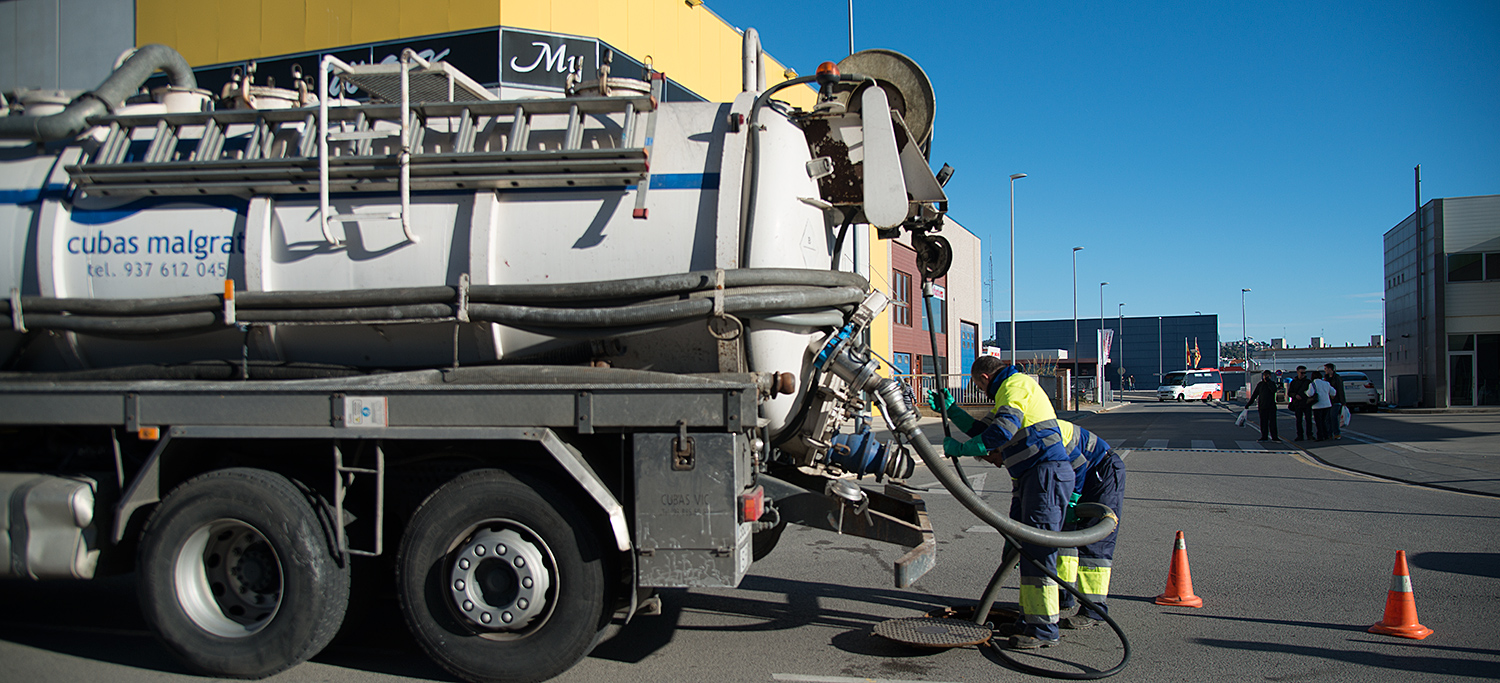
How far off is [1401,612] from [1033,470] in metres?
2.23

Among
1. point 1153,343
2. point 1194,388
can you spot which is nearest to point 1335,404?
point 1194,388

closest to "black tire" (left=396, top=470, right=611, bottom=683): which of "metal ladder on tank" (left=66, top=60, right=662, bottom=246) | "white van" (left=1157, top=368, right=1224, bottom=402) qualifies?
"metal ladder on tank" (left=66, top=60, right=662, bottom=246)

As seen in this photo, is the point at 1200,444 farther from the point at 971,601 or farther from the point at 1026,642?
the point at 1026,642

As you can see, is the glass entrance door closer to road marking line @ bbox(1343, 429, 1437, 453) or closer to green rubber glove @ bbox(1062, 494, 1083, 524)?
road marking line @ bbox(1343, 429, 1437, 453)

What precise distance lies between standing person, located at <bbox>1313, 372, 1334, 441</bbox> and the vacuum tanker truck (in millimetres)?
16294

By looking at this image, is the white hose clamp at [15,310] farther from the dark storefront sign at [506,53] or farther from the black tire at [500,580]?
the dark storefront sign at [506,53]

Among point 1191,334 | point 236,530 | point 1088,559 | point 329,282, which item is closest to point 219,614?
point 236,530

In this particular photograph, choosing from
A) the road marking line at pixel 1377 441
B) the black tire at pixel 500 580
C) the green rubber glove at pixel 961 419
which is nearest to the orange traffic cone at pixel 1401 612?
the green rubber glove at pixel 961 419

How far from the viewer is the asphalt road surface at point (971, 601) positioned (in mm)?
4379

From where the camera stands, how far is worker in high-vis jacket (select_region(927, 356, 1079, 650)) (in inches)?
183

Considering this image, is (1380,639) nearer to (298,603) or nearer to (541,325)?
(541,325)

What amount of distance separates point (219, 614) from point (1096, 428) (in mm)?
23072

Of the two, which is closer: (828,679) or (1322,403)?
(828,679)

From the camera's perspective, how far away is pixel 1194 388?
46.0 m
